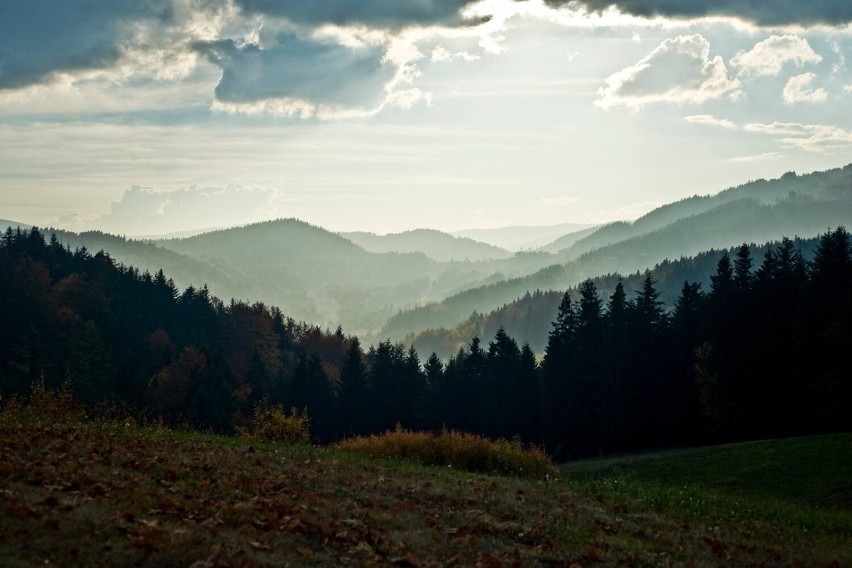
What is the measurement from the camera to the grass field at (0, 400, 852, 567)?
28.2 ft

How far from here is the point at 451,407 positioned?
77688mm

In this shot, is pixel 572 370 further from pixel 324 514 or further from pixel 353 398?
pixel 324 514

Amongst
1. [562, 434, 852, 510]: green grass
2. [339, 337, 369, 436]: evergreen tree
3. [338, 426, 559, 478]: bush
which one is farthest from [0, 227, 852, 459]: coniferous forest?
[338, 426, 559, 478]: bush

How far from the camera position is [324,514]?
435 inches

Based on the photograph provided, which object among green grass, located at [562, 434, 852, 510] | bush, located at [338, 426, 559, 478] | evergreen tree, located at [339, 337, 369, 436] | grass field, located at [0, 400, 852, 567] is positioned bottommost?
evergreen tree, located at [339, 337, 369, 436]

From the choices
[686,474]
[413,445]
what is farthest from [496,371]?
[413,445]

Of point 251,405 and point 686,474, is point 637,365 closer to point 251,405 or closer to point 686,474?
point 686,474

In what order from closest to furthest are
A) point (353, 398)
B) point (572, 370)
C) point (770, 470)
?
1. point (770, 470)
2. point (572, 370)
3. point (353, 398)

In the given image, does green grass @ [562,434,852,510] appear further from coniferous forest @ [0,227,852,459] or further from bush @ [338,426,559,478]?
coniferous forest @ [0,227,852,459]

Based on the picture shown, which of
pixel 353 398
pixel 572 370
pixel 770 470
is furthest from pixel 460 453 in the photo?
pixel 353 398

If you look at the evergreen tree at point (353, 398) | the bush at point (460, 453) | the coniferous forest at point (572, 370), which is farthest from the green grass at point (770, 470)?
the evergreen tree at point (353, 398)

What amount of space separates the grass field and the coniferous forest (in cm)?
2190

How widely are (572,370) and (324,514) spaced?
57640mm

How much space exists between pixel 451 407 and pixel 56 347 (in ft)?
188
